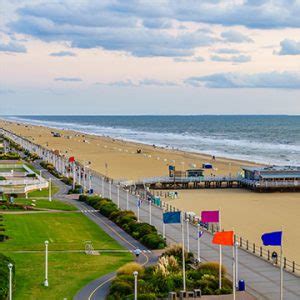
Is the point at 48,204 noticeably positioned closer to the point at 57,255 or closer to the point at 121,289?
the point at 57,255

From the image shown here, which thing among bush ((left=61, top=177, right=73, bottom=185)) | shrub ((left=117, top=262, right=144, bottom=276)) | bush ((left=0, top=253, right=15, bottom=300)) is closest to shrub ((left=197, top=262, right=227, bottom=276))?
shrub ((left=117, top=262, right=144, bottom=276))

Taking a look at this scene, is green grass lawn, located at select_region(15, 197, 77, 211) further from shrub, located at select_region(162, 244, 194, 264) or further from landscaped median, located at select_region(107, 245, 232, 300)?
landscaped median, located at select_region(107, 245, 232, 300)

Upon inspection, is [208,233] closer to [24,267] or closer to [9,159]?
[24,267]

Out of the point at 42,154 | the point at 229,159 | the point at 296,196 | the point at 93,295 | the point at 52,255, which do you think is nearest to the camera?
the point at 93,295

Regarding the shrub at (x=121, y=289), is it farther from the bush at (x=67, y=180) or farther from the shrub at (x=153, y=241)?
the bush at (x=67, y=180)

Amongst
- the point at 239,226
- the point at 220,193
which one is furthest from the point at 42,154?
the point at 239,226

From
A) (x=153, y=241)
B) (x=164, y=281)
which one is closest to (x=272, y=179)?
(x=153, y=241)
